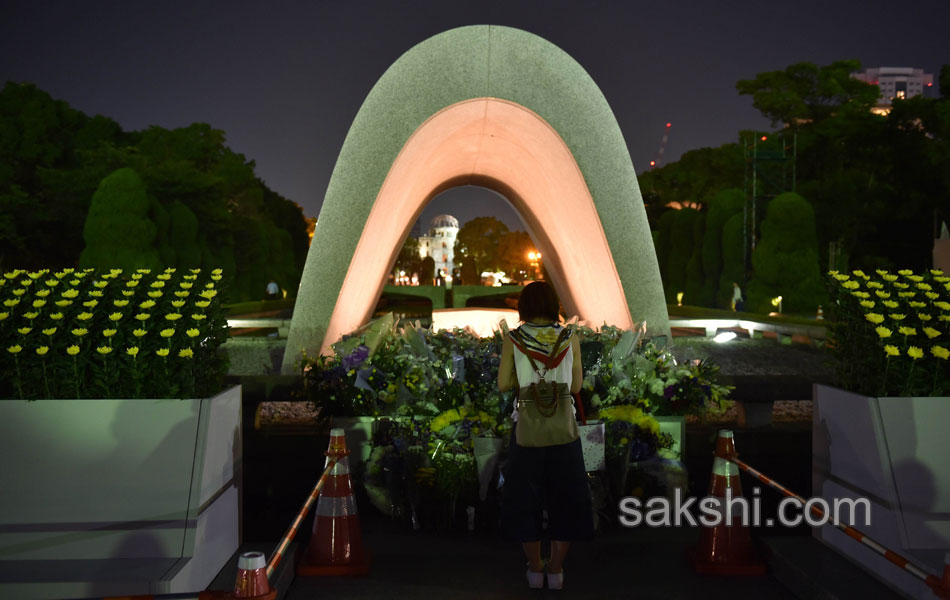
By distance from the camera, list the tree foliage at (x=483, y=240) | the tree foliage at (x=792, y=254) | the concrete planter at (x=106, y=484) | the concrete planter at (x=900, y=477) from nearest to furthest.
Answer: the concrete planter at (x=106, y=484), the concrete planter at (x=900, y=477), the tree foliage at (x=792, y=254), the tree foliage at (x=483, y=240)

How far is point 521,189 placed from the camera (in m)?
11.1

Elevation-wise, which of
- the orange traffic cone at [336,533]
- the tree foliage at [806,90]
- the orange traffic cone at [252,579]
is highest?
the tree foliage at [806,90]

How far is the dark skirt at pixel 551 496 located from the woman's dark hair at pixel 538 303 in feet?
1.98

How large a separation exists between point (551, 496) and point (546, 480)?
0.07m

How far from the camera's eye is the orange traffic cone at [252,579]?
2.08 m

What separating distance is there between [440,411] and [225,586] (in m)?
1.85

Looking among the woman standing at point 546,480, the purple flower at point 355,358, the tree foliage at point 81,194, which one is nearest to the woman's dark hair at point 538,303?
the woman standing at point 546,480

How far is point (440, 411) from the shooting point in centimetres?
464

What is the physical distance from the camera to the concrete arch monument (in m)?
7.34

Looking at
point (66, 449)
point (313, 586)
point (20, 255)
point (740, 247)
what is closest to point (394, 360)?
point (313, 586)

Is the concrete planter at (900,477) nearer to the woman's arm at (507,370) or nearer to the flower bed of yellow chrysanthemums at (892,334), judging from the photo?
the flower bed of yellow chrysanthemums at (892,334)

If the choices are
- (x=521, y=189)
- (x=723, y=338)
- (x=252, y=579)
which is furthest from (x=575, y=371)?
(x=723, y=338)

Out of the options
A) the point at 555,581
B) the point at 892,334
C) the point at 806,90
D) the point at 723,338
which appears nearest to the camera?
the point at 555,581

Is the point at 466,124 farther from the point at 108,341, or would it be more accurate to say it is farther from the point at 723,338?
the point at 723,338
